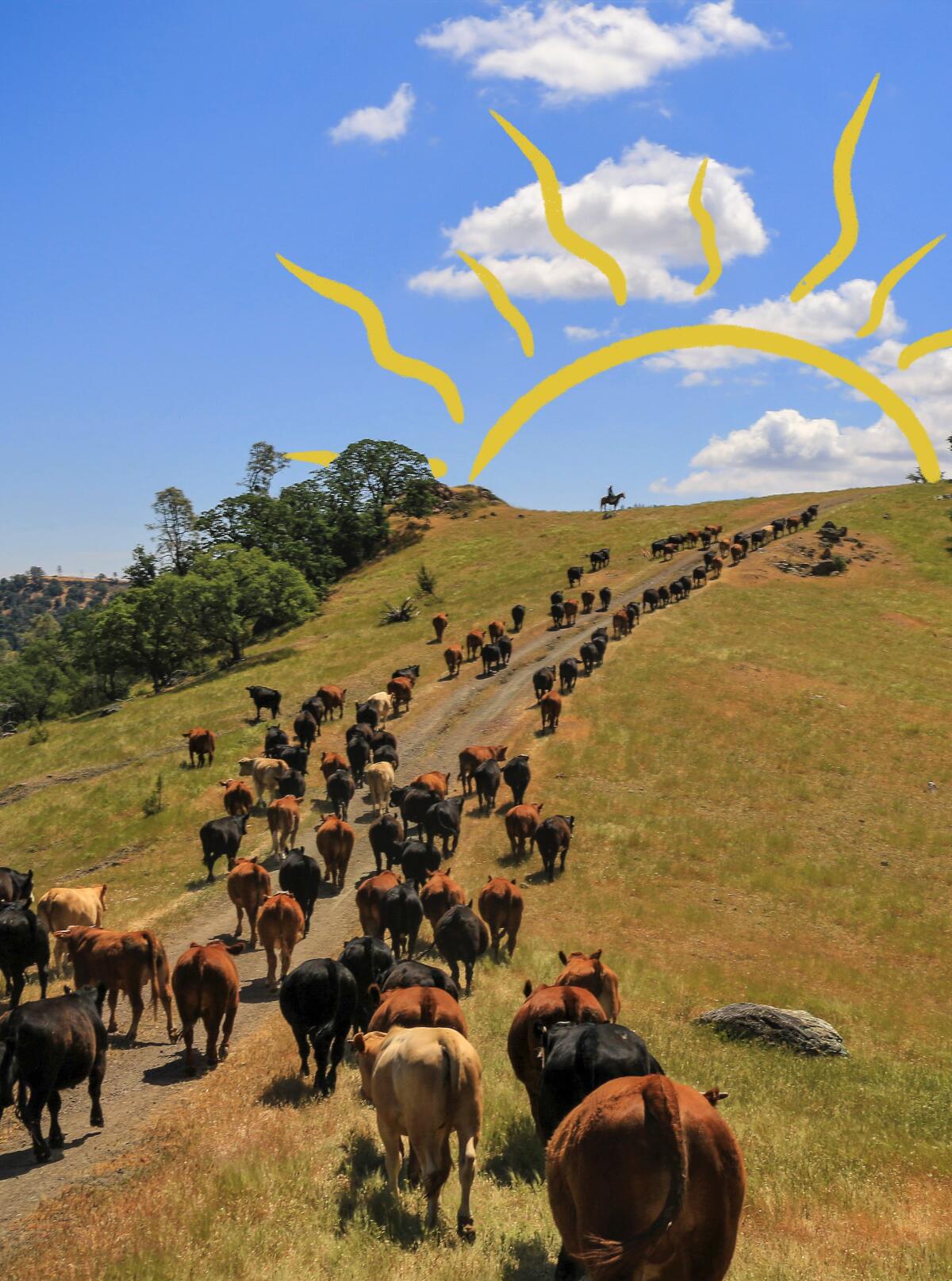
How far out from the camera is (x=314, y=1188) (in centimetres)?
859

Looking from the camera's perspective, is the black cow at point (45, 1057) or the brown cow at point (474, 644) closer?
the black cow at point (45, 1057)

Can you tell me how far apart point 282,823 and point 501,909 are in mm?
9317

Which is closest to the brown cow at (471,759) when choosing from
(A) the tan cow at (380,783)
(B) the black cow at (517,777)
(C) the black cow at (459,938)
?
(B) the black cow at (517,777)

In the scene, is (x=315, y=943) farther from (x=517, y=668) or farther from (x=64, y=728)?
(x=64, y=728)

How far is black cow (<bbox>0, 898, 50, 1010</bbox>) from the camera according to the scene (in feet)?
50.1

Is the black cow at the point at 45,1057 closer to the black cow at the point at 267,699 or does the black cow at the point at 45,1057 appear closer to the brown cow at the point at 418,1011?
the brown cow at the point at 418,1011

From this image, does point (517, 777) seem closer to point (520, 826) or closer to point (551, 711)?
point (520, 826)

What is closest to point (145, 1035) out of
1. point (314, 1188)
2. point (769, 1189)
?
point (314, 1188)

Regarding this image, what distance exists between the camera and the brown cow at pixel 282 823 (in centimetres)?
2439

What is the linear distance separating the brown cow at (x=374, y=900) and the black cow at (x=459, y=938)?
2020mm

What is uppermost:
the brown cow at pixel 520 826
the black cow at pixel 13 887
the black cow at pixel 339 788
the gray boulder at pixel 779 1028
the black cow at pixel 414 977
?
the black cow at pixel 414 977

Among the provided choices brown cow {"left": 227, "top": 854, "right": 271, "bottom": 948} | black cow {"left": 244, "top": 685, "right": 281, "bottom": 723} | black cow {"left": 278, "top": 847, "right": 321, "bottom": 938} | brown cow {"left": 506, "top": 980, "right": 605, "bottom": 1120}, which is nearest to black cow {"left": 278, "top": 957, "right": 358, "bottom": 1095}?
brown cow {"left": 506, "top": 980, "right": 605, "bottom": 1120}

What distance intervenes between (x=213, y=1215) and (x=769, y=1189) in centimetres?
604

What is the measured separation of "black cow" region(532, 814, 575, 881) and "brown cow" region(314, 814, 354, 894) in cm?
555
